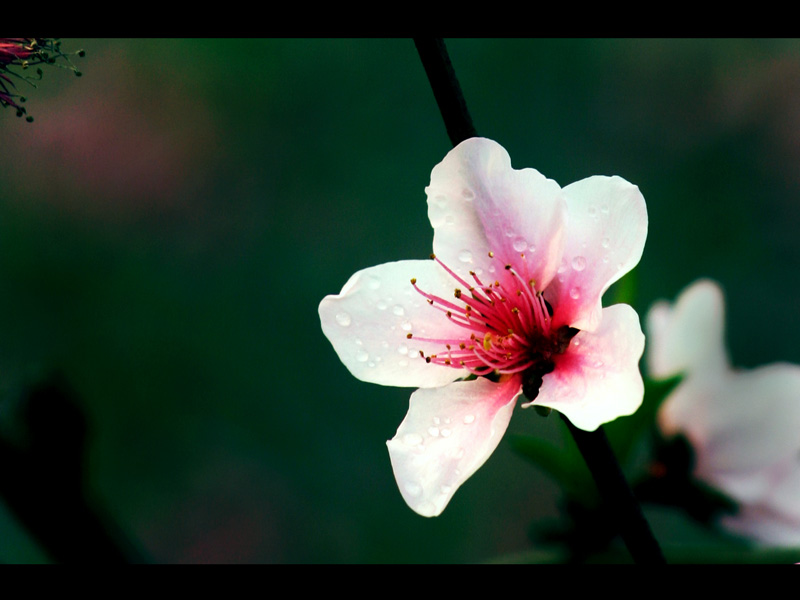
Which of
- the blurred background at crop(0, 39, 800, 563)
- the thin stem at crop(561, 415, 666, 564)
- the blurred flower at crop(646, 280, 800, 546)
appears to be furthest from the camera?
the blurred background at crop(0, 39, 800, 563)

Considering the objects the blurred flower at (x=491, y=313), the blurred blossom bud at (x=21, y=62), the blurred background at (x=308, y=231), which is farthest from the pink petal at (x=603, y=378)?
the blurred background at (x=308, y=231)

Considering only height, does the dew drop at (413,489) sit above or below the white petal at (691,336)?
above

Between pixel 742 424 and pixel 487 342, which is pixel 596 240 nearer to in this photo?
pixel 487 342

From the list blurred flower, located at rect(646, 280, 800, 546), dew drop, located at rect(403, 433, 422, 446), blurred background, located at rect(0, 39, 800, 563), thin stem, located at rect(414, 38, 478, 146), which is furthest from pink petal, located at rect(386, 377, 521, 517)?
blurred background, located at rect(0, 39, 800, 563)

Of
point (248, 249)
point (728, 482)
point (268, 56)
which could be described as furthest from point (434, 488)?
point (268, 56)

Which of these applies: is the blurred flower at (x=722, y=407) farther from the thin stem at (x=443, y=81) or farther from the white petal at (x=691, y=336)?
the thin stem at (x=443, y=81)

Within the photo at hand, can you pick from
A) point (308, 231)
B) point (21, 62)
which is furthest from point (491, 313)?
point (308, 231)

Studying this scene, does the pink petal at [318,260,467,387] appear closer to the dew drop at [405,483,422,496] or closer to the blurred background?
the dew drop at [405,483,422,496]
